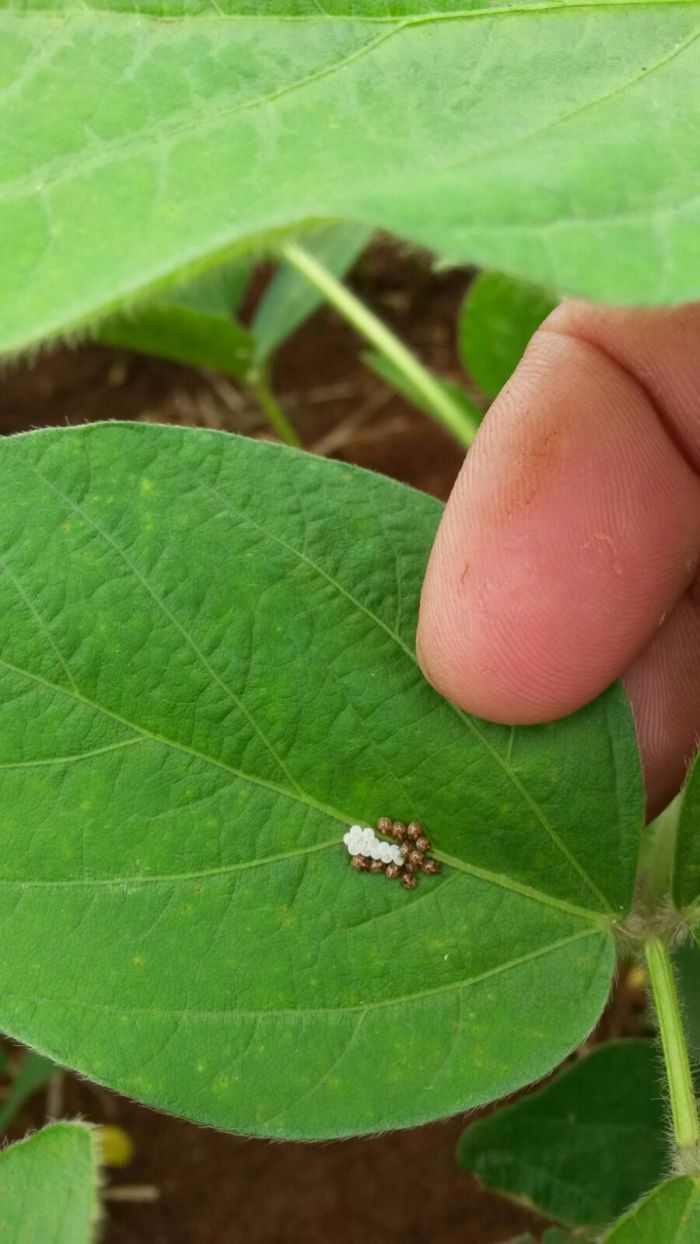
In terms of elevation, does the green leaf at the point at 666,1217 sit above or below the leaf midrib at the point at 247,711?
below

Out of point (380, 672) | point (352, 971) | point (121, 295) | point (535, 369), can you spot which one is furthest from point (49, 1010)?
point (535, 369)

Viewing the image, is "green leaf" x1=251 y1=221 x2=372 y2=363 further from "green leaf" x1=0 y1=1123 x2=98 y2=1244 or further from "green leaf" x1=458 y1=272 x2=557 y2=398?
"green leaf" x1=0 y1=1123 x2=98 y2=1244

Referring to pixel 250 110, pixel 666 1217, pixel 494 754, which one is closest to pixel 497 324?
pixel 494 754

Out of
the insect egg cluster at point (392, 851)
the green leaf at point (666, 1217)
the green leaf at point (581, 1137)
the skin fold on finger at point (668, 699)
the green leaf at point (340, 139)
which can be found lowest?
the green leaf at point (581, 1137)

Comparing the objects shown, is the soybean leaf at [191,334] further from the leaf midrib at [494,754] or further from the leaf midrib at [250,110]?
the leaf midrib at [250,110]

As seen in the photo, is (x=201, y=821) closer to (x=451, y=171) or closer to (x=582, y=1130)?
(x=451, y=171)

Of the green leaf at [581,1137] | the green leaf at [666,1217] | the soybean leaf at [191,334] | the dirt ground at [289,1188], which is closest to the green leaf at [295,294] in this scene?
the soybean leaf at [191,334]

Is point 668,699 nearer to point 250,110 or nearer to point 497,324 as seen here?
point 497,324
